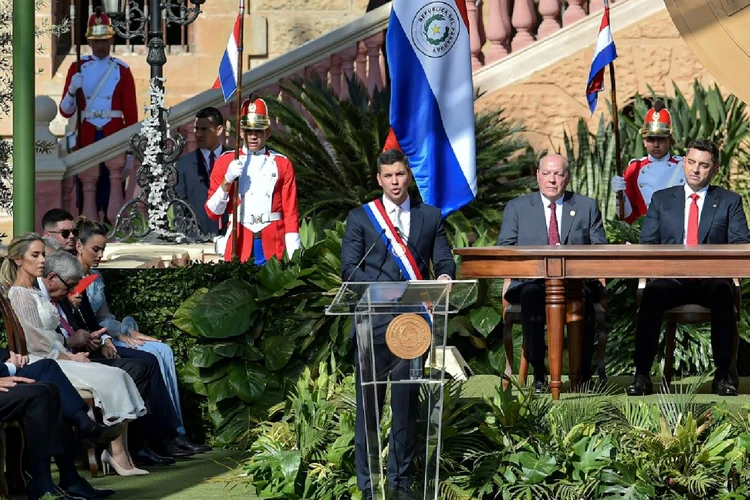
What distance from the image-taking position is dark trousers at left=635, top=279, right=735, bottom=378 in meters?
9.30

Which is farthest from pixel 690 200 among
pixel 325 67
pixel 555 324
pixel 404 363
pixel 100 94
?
pixel 100 94

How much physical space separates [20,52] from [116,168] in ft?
19.3

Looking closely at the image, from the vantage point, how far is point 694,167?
9531 mm

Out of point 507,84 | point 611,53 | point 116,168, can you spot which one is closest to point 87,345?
point 611,53

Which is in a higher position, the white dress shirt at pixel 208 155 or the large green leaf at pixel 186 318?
the white dress shirt at pixel 208 155

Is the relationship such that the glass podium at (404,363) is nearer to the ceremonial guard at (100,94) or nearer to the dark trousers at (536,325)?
the dark trousers at (536,325)

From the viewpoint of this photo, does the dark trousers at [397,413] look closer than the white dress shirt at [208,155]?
Yes

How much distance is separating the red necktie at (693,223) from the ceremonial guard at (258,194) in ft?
8.57

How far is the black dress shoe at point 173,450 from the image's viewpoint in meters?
A: 9.36

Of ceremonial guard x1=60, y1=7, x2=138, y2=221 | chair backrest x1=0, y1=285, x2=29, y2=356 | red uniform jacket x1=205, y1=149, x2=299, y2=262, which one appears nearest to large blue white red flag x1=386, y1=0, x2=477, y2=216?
red uniform jacket x1=205, y1=149, x2=299, y2=262

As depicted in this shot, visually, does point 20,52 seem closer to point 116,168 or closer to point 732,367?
point 732,367

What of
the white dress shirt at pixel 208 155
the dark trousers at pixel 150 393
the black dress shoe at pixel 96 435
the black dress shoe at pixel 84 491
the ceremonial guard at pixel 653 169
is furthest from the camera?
the white dress shirt at pixel 208 155

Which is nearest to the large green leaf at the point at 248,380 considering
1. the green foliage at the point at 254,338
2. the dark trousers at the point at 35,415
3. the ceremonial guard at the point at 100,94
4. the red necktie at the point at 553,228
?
the green foliage at the point at 254,338

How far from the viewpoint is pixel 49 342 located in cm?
855
